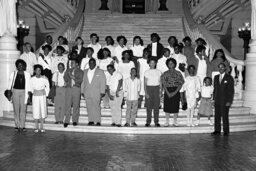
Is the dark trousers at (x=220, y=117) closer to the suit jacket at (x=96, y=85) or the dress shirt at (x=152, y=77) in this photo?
the dress shirt at (x=152, y=77)

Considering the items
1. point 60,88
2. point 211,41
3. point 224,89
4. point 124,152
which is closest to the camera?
point 124,152

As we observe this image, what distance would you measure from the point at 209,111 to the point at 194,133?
773 mm

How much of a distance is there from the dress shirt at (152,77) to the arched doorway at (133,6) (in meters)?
17.0

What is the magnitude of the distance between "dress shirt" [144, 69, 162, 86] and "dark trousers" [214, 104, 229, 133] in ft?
5.63

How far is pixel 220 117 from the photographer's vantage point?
11266mm

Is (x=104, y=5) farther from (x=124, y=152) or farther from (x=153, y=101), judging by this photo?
(x=124, y=152)

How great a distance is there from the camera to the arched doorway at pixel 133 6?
27.9 metres

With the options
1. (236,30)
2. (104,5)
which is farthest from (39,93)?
(236,30)

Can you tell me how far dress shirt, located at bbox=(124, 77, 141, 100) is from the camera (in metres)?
11.3

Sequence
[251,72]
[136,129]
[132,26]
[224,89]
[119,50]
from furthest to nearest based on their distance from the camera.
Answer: [132,26] → [251,72] → [119,50] → [136,129] → [224,89]

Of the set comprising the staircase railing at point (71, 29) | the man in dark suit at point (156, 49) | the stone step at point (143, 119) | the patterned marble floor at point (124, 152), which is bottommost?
the patterned marble floor at point (124, 152)

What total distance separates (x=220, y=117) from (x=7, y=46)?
272 inches

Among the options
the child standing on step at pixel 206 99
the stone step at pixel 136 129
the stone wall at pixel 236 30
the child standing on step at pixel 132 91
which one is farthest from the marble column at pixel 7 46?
the stone wall at pixel 236 30

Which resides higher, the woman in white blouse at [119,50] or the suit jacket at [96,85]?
the woman in white blouse at [119,50]
